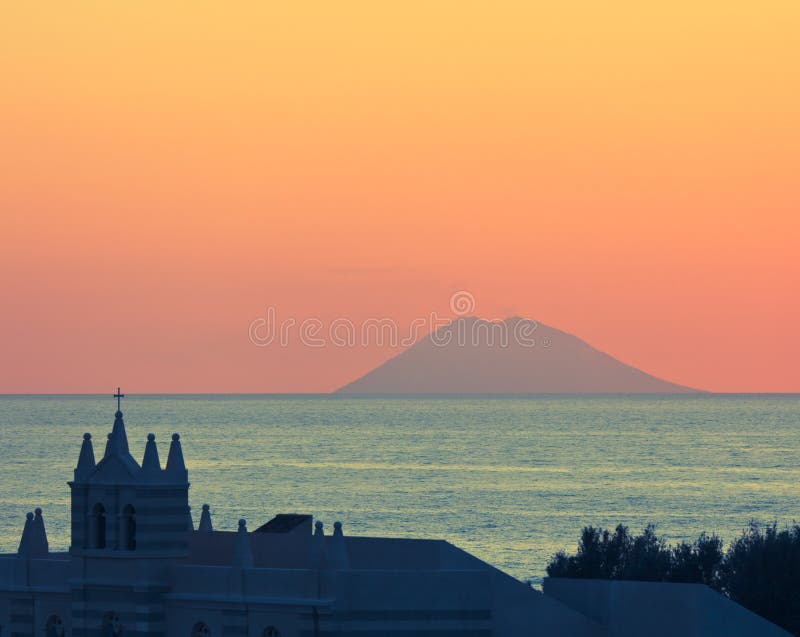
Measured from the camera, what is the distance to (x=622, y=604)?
5828cm

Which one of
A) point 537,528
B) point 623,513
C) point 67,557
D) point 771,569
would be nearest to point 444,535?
point 537,528

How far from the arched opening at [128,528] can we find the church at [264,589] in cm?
4

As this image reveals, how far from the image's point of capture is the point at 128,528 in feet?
186

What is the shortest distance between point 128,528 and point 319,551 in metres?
5.64

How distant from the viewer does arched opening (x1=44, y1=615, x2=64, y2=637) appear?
58531 mm

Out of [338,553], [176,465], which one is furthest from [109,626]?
[338,553]

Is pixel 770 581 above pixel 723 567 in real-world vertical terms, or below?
below

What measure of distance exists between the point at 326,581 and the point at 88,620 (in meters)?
7.29

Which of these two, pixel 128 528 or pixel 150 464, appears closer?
pixel 150 464

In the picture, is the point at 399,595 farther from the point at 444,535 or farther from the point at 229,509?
the point at 229,509

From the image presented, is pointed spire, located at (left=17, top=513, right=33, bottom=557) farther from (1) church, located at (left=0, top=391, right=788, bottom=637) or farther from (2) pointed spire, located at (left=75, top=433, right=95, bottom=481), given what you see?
(2) pointed spire, located at (left=75, top=433, right=95, bottom=481)

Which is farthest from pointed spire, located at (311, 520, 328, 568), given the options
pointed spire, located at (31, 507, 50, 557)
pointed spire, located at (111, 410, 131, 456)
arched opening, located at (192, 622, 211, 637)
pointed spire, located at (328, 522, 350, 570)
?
pointed spire, located at (31, 507, 50, 557)

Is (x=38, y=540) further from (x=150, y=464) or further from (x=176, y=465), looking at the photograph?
(x=176, y=465)

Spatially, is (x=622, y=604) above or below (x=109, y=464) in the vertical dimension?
below
